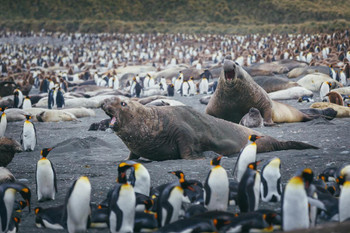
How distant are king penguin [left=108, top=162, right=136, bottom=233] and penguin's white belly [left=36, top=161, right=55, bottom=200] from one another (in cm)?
113

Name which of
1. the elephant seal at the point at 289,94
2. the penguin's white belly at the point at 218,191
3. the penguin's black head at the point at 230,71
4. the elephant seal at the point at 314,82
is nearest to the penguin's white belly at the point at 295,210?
the penguin's white belly at the point at 218,191

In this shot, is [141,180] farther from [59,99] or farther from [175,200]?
[59,99]

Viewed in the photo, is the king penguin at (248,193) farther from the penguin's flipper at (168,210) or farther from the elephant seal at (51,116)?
the elephant seal at (51,116)

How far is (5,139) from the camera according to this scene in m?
6.30

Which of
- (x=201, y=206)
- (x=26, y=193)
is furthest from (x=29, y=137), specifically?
(x=201, y=206)

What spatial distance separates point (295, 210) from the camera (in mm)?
3234

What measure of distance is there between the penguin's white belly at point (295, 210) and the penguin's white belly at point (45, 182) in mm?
2293

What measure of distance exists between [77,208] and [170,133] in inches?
105

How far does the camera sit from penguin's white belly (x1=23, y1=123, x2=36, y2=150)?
7496 mm

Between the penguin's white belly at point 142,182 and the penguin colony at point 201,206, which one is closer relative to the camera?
the penguin colony at point 201,206

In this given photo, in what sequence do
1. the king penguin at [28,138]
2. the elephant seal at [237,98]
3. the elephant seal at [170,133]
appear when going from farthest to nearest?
1. the elephant seal at [237,98]
2. the king penguin at [28,138]
3. the elephant seal at [170,133]

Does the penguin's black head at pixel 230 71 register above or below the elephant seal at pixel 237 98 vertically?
above

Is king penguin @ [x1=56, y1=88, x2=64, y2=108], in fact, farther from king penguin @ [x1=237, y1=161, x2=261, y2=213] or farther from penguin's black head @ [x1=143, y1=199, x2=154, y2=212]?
king penguin @ [x1=237, y1=161, x2=261, y2=213]

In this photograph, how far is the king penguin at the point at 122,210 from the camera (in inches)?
141
